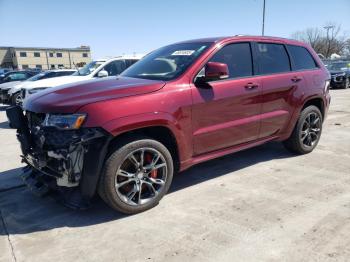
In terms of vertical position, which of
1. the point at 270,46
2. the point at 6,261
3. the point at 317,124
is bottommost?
the point at 6,261

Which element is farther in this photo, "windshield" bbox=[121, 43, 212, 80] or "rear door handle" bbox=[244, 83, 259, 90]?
"rear door handle" bbox=[244, 83, 259, 90]

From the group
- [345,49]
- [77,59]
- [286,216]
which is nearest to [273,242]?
[286,216]

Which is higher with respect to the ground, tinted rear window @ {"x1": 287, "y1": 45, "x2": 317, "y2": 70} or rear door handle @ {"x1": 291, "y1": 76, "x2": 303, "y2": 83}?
tinted rear window @ {"x1": 287, "y1": 45, "x2": 317, "y2": 70}

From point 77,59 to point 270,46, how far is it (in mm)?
93387

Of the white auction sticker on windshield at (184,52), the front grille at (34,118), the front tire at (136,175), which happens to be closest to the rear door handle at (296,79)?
the white auction sticker on windshield at (184,52)

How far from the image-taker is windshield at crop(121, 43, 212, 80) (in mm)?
4092

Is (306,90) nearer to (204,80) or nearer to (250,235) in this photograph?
(204,80)

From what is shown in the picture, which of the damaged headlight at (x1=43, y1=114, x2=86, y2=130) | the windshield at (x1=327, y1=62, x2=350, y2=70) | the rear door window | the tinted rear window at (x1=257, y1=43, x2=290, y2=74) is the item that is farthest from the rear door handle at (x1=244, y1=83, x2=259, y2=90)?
the windshield at (x1=327, y1=62, x2=350, y2=70)

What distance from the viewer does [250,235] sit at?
3123 mm

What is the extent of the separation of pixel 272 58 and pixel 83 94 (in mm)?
2850

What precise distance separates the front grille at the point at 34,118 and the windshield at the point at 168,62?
1329mm

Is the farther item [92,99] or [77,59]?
[77,59]

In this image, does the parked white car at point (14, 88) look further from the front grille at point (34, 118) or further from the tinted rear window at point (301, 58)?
the tinted rear window at point (301, 58)

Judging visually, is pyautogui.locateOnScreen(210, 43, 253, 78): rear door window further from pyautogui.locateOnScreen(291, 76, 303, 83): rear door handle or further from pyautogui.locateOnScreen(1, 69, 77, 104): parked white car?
pyautogui.locateOnScreen(1, 69, 77, 104): parked white car
